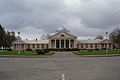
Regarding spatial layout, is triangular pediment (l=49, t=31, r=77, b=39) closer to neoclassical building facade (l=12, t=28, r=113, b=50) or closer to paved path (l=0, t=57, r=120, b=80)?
neoclassical building facade (l=12, t=28, r=113, b=50)

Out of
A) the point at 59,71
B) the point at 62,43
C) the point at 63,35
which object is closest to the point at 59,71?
the point at 59,71

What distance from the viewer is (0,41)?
285 feet

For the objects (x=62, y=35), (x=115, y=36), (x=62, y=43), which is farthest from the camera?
(x=62, y=43)

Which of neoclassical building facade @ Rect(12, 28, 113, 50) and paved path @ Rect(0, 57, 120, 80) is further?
neoclassical building facade @ Rect(12, 28, 113, 50)

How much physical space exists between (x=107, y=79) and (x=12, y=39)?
105287 mm

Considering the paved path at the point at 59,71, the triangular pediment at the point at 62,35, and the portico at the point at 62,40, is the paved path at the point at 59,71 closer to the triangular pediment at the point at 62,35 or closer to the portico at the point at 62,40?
the portico at the point at 62,40

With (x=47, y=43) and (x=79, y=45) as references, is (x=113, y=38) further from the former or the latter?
Answer: (x=47, y=43)

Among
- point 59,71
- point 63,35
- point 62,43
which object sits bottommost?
point 59,71

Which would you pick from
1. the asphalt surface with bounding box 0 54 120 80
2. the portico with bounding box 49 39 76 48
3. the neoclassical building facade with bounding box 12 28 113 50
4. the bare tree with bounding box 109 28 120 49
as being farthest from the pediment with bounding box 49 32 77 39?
the asphalt surface with bounding box 0 54 120 80

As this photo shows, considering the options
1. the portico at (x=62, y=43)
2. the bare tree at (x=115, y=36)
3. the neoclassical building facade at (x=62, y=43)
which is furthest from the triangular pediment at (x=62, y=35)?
the bare tree at (x=115, y=36)

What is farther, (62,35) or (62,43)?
(62,43)

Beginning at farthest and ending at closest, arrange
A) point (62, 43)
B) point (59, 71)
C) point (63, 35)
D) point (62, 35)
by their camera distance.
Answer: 1. point (62, 43)
2. point (62, 35)
3. point (63, 35)
4. point (59, 71)

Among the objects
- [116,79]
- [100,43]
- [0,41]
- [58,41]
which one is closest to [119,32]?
[100,43]

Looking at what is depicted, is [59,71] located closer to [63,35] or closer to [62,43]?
[63,35]
